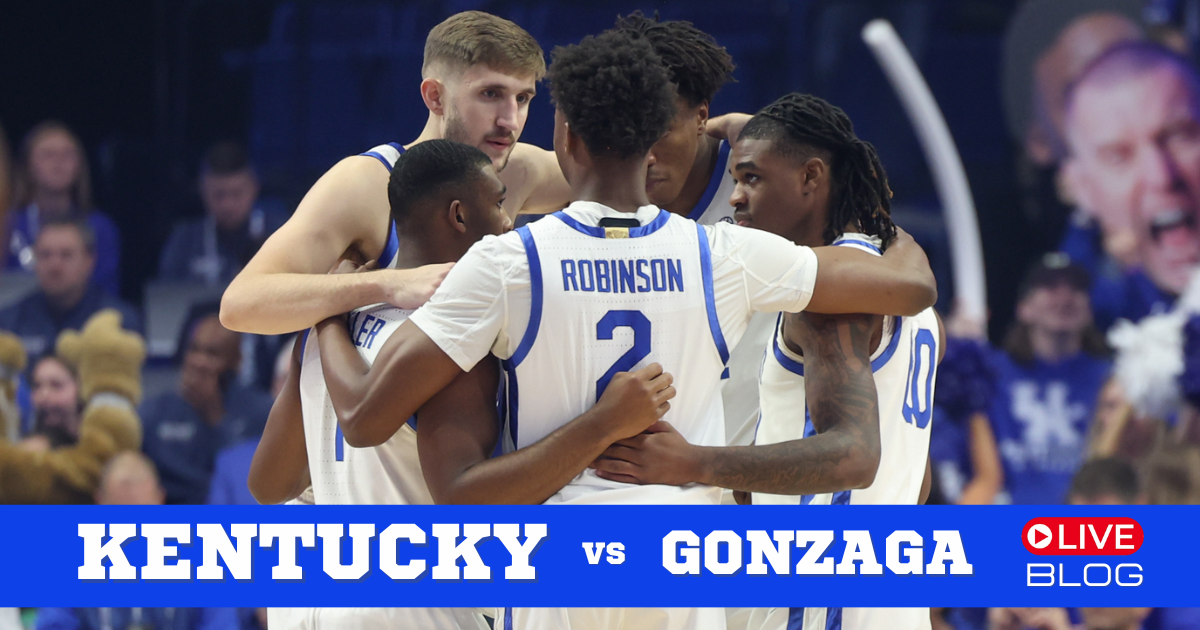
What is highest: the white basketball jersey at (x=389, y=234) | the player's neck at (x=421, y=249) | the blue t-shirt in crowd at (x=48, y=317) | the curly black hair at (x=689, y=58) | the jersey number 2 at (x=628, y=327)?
the blue t-shirt in crowd at (x=48, y=317)

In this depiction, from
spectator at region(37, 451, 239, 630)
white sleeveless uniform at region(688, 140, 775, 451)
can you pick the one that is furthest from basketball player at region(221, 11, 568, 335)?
spectator at region(37, 451, 239, 630)

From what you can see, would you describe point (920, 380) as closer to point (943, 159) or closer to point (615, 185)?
point (615, 185)

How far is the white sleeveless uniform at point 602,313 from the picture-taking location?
7.18ft

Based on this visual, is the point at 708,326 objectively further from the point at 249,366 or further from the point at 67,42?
the point at 67,42

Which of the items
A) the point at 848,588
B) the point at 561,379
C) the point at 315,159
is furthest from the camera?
the point at 315,159

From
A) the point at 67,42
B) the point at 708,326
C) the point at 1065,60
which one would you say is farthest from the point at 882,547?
the point at 67,42

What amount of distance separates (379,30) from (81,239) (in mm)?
2320

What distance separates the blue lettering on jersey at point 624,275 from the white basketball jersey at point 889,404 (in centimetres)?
61

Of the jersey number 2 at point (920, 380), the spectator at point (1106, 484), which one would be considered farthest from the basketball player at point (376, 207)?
the spectator at point (1106, 484)

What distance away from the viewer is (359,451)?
2494 mm

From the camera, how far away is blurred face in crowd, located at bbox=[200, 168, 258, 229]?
736cm

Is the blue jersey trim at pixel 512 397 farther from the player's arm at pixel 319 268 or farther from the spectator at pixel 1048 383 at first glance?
the spectator at pixel 1048 383

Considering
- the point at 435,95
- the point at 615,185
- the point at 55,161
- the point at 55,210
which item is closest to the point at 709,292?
the point at 615,185

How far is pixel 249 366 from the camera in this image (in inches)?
278
